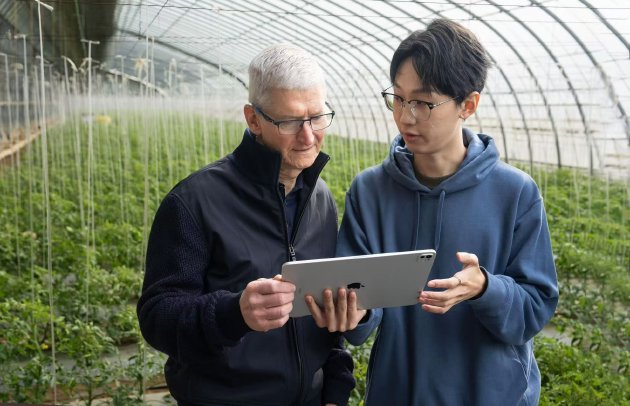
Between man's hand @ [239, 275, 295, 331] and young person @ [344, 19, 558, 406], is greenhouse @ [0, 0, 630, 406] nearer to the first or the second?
young person @ [344, 19, 558, 406]

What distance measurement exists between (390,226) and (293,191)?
29 cm

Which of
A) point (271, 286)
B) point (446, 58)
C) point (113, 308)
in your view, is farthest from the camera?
point (113, 308)

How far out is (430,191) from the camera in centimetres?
197

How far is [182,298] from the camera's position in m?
1.86

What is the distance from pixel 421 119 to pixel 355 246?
38cm

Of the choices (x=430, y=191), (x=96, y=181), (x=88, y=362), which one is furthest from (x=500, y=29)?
(x=430, y=191)

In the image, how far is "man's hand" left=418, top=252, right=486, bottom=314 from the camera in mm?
1743

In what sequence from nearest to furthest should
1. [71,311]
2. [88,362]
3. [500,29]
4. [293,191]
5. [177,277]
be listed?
[177,277]
[293,191]
[88,362]
[71,311]
[500,29]

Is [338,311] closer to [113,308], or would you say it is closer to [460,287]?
[460,287]

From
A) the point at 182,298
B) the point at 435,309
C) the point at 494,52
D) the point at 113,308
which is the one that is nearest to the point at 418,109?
the point at 435,309

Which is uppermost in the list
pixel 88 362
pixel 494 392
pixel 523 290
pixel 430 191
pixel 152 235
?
pixel 430 191

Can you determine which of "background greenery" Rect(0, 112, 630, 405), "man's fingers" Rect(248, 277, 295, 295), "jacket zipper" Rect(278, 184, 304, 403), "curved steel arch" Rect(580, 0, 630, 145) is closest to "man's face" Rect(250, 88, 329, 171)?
"jacket zipper" Rect(278, 184, 304, 403)

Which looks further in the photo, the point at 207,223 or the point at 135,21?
the point at 135,21

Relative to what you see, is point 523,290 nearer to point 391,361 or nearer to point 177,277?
point 391,361
